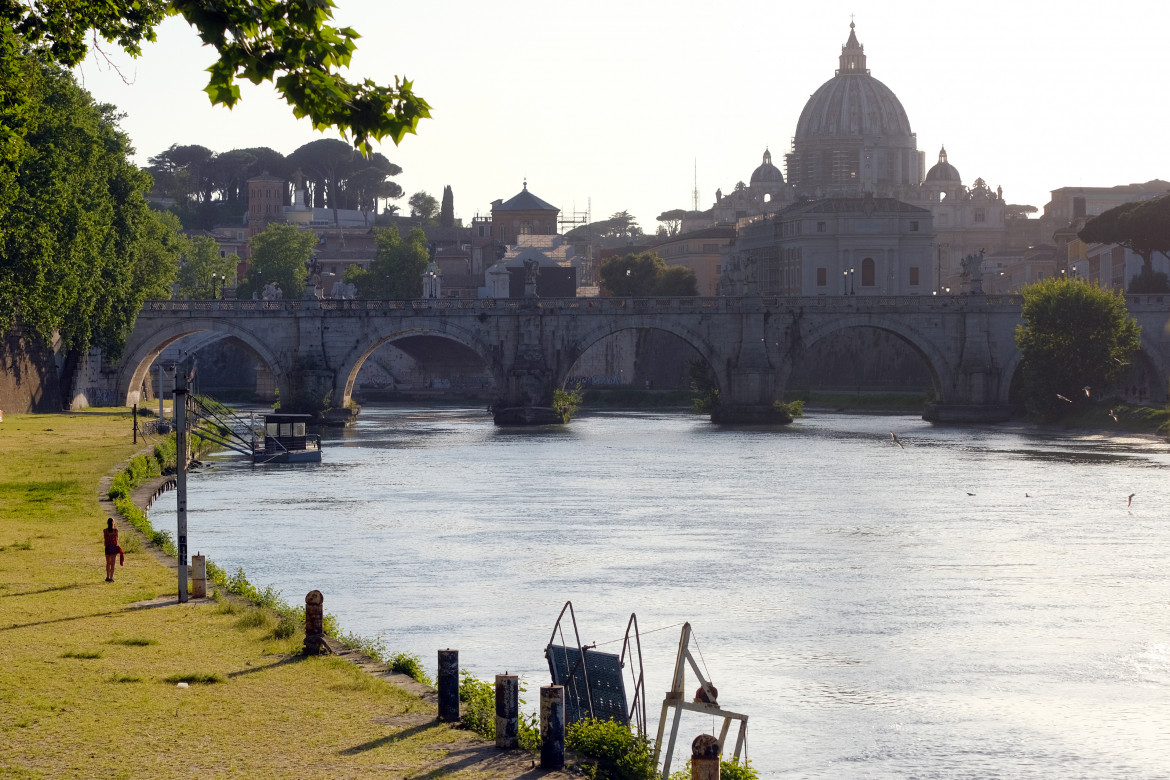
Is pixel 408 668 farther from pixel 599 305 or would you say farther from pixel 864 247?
pixel 864 247

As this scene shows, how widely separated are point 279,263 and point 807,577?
103 metres

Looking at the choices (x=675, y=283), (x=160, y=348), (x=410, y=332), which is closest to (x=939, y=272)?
(x=675, y=283)

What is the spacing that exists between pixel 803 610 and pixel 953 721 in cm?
719

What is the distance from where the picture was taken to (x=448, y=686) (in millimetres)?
15383

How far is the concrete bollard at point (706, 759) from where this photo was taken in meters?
11.9

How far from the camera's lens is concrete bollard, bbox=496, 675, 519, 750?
14406mm

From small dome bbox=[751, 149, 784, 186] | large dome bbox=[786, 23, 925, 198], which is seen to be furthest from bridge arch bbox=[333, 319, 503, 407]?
small dome bbox=[751, 149, 784, 186]

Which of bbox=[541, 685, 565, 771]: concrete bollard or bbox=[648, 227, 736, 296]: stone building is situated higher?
bbox=[648, 227, 736, 296]: stone building

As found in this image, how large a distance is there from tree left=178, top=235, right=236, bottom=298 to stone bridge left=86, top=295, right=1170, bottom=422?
36.1 metres

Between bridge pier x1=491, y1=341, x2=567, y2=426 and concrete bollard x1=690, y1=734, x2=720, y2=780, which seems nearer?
concrete bollard x1=690, y1=734, x2=720, y2=780

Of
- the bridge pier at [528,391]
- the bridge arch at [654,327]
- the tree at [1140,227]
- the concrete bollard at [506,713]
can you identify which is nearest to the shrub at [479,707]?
the concrete bollard at [506,713]

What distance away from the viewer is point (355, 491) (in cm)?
4619

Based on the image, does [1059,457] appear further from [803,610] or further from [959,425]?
[803,610]

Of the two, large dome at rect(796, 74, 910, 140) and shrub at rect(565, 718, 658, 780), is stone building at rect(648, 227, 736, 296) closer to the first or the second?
large dome at rect(796, 74, 910, 140)
